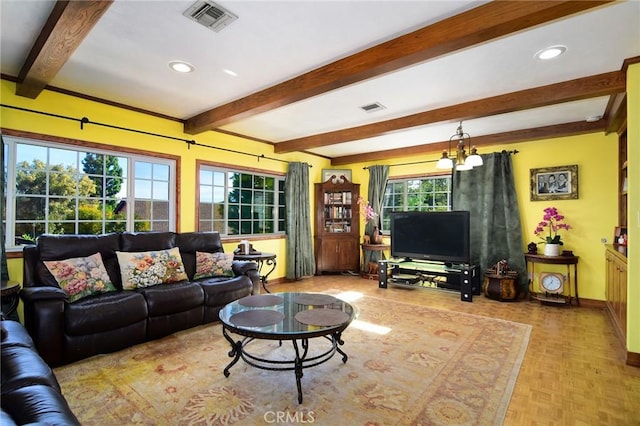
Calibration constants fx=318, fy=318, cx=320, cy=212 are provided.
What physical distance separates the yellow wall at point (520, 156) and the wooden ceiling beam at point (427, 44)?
1754mm

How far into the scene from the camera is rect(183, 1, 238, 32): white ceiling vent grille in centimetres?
196

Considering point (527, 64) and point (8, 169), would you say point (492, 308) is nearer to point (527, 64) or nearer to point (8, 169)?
point (527, 64)

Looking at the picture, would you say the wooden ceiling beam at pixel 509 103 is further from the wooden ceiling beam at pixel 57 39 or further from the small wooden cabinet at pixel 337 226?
the wooden ceiling beam at pixel 57 39

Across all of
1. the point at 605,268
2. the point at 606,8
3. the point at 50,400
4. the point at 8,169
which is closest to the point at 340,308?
the point at 50,400

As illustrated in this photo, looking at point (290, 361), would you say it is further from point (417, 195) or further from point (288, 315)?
point (417, 195)

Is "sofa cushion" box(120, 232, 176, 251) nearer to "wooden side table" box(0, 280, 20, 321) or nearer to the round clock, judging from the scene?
"wooden side table" box(0, 280, 20, 321)

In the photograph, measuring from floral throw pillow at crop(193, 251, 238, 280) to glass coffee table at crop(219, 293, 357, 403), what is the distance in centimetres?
115

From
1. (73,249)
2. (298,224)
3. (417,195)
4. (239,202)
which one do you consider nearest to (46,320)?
(73,249)

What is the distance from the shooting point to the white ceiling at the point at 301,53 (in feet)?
6.60

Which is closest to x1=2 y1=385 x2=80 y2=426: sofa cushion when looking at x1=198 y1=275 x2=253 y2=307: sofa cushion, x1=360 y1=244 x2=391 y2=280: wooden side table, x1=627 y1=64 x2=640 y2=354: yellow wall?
x1=198 y1=275 x2=253 y2=307: sofa cushion

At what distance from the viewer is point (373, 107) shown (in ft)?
12.4

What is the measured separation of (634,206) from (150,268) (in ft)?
14.6

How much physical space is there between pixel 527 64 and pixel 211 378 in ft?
11.7

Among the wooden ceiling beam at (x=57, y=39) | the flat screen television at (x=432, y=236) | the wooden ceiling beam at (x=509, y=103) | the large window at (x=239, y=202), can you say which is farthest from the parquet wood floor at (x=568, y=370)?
the wooden ceiling beam at (x=57, y=39)
